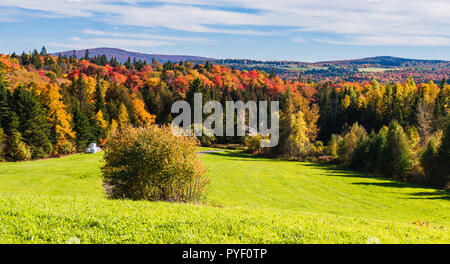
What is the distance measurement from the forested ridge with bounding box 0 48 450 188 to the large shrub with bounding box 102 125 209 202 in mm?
26255

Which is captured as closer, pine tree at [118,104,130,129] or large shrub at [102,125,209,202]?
large shrub at [102,125,209,202]

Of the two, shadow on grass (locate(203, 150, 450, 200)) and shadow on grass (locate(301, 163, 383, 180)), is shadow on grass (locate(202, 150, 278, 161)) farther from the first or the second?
shadow on grass (locate(301, 163, 383, 180))

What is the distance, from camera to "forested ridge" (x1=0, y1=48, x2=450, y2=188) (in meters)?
58.8

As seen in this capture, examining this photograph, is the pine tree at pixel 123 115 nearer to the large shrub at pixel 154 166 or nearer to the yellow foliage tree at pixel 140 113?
the yellow foliage tree at pixel 140 113

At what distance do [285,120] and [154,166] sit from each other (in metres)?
59.9

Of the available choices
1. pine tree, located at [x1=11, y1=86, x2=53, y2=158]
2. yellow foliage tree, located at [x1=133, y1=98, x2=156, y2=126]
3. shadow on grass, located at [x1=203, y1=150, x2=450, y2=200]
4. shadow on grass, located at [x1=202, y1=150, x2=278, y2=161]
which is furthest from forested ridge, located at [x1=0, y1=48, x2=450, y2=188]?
shadow on grass, located at [x1=202, y1=150, x2=278, y2=161]

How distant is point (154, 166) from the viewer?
22672 millimetres

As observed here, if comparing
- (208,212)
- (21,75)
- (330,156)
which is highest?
(21,75)

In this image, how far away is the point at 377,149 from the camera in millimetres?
65062

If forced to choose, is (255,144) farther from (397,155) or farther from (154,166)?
(154,166)

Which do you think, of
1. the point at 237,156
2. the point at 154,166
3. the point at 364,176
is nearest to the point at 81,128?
the point at 237,156
